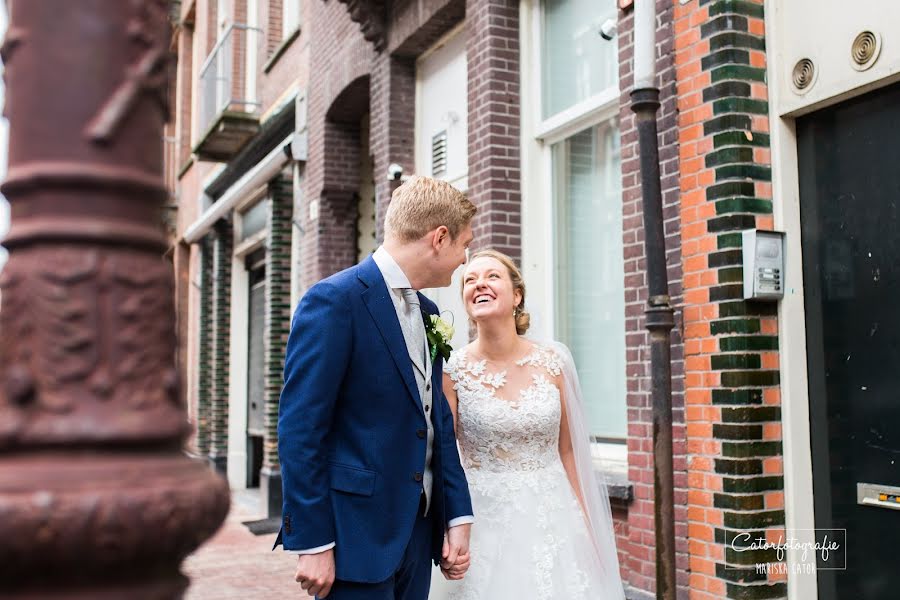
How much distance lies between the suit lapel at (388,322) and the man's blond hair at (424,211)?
19cm

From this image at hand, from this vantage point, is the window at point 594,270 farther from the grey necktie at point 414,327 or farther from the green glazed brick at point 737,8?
the grey necktie at point 414,327

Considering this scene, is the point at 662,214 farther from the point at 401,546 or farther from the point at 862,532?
the point at 401,546

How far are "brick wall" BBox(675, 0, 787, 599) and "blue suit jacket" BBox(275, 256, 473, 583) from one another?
176cm

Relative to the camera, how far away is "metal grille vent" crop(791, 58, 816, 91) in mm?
3965

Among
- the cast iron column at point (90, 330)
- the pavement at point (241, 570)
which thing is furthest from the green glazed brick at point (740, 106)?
the pavement at point (241, 570)

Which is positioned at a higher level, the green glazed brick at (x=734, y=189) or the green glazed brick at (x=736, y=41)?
the green glazed brick at (x=736, y=41)

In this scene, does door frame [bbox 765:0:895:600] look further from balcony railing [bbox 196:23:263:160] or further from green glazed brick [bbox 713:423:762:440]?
balcony railing [bbox 196:23:263:160]

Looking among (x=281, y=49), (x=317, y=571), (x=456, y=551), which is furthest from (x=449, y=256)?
(x=281, y=49)

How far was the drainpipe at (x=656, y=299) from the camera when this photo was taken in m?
4.11

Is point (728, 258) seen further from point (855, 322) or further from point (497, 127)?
point (497, 127)

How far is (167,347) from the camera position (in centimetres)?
110

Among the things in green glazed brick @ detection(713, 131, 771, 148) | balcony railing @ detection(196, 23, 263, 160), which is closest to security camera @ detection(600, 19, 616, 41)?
green glazed brick @ detection(713, 131, 771, 148)

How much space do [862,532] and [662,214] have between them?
5.69 feet

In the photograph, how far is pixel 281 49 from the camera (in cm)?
1159
